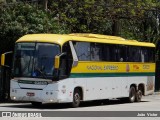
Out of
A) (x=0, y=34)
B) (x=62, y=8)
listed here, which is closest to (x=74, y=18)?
(x=62, y=8)

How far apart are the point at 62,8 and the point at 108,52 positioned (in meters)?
13.5

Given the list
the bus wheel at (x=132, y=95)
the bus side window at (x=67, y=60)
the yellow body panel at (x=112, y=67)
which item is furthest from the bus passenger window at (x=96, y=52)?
the bus wheel at (x=132, y=95)

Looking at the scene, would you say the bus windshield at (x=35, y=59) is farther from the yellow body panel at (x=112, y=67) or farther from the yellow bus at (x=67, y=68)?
the yellow body panel at (x=112, y=67)

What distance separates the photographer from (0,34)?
29.1m

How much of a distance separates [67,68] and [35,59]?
1425mm

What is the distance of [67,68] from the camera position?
22672mm

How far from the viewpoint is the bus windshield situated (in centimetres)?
2220

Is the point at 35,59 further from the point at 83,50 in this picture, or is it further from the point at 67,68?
the point at 83,50

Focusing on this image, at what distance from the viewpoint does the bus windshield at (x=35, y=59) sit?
22203mm

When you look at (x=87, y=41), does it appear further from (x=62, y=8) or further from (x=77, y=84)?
(x=62, y=8)

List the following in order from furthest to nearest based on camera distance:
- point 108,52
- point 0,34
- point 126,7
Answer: point 126,7, point 0,34, point 108,52

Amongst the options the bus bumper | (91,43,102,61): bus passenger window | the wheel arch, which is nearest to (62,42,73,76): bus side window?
the bus bumper

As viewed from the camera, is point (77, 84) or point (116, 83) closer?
point (77, 84)

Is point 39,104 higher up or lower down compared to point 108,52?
lower down
